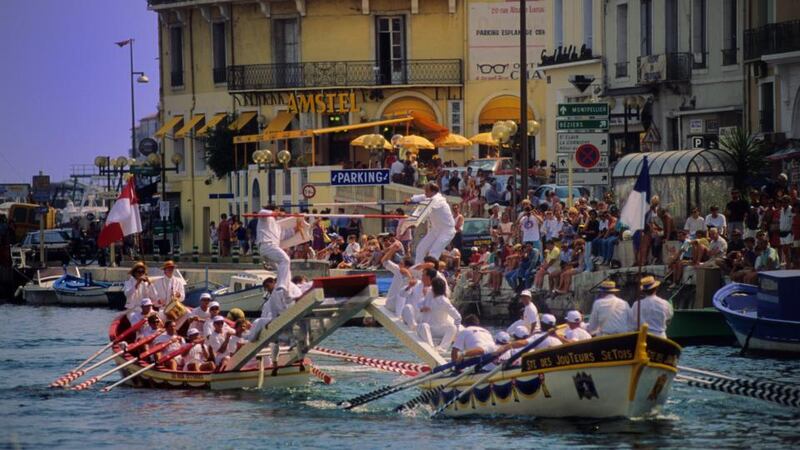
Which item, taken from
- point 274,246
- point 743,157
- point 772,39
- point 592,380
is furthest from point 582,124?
point 592,380

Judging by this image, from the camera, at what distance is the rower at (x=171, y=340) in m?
35.3

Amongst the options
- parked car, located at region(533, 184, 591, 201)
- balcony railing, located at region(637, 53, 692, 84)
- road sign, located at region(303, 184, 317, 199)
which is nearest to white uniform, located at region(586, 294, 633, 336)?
parked car, located at region(533, 184, 591, 201)

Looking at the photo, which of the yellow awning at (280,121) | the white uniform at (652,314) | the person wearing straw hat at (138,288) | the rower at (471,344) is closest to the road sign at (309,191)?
the yellow awning at (280,121)

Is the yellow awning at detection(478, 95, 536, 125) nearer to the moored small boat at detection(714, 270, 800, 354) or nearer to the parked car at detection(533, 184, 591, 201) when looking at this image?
the parked car at detection(533, 184, 591, 201)

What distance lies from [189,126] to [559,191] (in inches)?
1247

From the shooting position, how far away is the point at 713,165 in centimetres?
4534

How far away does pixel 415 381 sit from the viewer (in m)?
30.7

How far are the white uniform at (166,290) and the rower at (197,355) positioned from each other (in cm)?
190

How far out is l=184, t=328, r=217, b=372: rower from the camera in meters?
34.9

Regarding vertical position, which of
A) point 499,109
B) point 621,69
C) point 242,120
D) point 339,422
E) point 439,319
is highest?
point 621,69

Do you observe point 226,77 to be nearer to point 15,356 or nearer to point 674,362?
point 15,356

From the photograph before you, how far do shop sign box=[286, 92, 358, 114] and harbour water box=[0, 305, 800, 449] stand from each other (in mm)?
36529

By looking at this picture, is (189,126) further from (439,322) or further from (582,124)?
(439,322)

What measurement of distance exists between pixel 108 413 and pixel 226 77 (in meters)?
46.9
